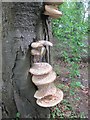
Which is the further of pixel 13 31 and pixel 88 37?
pixel 88 37

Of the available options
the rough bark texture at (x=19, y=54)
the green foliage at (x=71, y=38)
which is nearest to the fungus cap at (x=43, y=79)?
the rough bark texture at (x=19, y=54)

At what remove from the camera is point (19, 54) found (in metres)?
1.91

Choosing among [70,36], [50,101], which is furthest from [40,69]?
[70,36]

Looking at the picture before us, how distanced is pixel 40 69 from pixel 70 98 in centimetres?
134

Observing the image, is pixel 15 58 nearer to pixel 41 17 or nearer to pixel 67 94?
pixel 41 17

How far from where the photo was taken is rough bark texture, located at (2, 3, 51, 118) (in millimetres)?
1822

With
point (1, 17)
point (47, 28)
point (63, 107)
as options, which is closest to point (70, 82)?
point (63, 107)

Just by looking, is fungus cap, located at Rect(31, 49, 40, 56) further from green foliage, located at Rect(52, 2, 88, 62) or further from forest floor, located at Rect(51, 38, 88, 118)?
green foliage, located at Rect(52, 2, 88, 62)

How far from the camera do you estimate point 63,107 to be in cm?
277

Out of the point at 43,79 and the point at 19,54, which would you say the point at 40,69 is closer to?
the point at 43,79

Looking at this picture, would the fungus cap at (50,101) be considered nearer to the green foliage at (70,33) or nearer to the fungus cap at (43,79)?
the fungus cap at (43,79)

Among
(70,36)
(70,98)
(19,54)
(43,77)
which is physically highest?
(19,54)

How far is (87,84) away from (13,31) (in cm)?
239

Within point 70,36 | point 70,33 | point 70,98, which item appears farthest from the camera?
point 70,33
